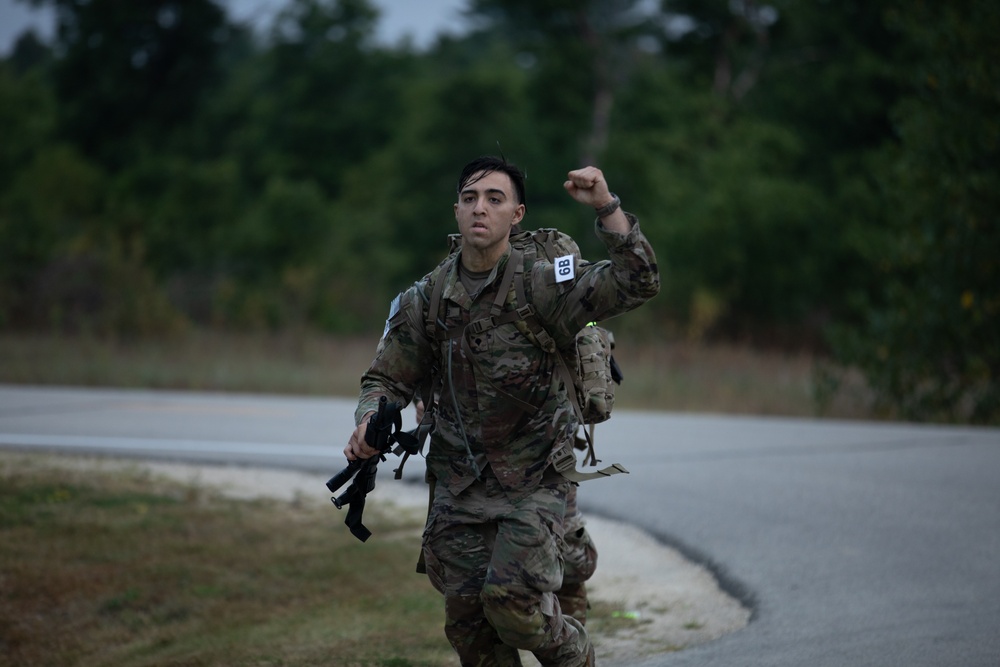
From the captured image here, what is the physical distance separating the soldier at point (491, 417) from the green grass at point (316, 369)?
33.6 feet

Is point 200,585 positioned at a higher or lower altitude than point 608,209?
lower

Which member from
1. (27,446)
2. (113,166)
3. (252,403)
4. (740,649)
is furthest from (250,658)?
(113,166)

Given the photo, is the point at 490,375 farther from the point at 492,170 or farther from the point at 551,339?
the point at 492,170

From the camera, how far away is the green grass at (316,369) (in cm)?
1502

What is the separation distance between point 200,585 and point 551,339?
328cm

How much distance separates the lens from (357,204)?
38.7 m

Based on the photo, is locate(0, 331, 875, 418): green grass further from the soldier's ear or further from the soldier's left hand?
the soldier's left hand

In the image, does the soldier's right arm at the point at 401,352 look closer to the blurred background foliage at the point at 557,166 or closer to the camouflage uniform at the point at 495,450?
the camouflage uniform at the point at 495,450

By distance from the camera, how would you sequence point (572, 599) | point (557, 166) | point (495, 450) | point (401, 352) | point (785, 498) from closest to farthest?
point (495, 450) < point (401, 352) < point (572, 599) < point (785, 498) < point (557, 166)

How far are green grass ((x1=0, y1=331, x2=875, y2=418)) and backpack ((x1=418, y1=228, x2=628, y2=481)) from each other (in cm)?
983

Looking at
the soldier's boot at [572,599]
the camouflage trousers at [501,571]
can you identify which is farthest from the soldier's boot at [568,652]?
the soldier's boot at [572,599]

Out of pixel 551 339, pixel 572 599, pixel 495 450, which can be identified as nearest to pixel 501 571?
pixel 495 450

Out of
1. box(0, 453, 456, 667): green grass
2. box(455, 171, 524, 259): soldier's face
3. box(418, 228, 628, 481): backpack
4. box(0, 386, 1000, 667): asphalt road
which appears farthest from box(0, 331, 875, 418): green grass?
box(455, 171, 524, 259): soldier's face

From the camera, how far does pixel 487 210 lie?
14.1 ft
